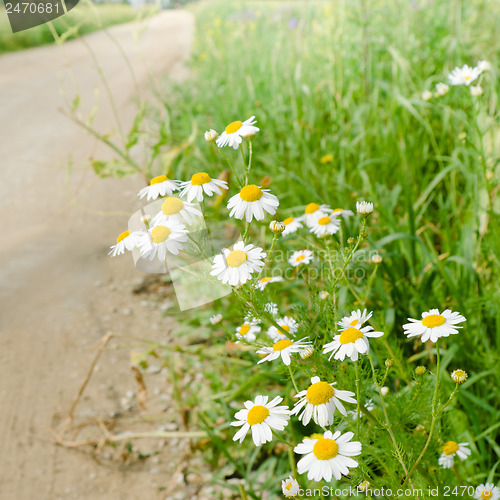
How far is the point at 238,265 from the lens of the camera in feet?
2.60

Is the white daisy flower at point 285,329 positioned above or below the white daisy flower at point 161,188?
below

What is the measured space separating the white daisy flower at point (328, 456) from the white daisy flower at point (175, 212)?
388mm

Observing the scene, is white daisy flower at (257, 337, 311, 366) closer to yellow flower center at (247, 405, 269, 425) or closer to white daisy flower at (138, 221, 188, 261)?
yellow flower center at (247, 405, 269, 425)

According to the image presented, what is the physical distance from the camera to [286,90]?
122 inches

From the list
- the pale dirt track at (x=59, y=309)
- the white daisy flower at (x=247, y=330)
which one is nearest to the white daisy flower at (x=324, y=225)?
the white daisy flower at (x=247, y=330)

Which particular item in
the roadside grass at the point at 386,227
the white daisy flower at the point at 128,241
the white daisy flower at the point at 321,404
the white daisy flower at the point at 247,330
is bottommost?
the roadside grass at the point at 386,227

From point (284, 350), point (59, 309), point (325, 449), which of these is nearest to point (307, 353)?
point (284, 350)

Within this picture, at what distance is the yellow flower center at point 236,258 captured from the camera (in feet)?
2.61

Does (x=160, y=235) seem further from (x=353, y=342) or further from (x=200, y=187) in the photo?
(x=353, y=342)

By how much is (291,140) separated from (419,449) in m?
1.96

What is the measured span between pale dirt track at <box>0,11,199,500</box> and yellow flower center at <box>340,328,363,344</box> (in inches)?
40.1

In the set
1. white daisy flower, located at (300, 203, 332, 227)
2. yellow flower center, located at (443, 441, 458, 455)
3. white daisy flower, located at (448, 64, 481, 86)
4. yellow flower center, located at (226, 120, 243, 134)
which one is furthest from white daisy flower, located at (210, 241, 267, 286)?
white daisy flower, located at (448, 64, 481, 86)

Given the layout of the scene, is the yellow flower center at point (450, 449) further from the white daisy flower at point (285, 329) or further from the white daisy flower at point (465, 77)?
the white daisy flower at point (465, 77)

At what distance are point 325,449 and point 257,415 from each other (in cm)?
11
